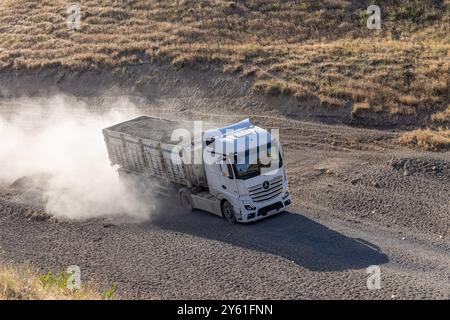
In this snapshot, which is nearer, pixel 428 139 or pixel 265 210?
pixel 265 210

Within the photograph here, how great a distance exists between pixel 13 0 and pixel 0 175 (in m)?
33.3

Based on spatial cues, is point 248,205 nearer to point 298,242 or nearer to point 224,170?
Answer: point 224,170

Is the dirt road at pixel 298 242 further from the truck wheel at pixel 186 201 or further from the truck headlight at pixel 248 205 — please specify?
the truck headlight at pixel 248 205

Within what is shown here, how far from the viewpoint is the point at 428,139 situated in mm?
29531

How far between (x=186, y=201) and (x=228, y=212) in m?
1.96

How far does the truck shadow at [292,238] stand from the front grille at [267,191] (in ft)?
3.11

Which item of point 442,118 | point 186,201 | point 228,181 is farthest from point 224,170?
point 442,118

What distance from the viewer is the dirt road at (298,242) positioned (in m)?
18.4

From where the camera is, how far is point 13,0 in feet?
194

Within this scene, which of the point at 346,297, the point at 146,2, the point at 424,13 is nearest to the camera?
the point at 346,297

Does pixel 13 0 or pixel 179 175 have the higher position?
pixel 13 0
